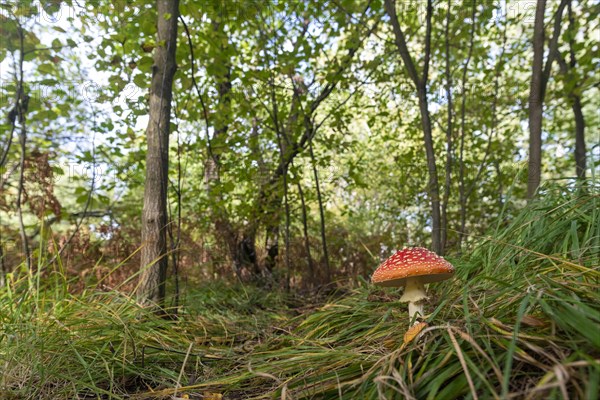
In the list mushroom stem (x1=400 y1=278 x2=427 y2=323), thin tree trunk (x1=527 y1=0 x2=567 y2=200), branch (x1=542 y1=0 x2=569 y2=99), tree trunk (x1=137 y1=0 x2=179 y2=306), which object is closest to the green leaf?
tree trunk (x1=137 y1=0 x2=179 y2=306)

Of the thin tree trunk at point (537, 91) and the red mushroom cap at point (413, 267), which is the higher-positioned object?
the thin tree trunk at point (537, 91)

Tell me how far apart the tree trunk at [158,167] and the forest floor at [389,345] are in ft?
0.82

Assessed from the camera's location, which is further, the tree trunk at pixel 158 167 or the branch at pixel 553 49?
the branch at pixel 553 49

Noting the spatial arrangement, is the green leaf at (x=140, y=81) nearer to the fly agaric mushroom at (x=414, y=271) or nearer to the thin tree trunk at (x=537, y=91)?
the fly agaric mushroom at (x=414, y=271)

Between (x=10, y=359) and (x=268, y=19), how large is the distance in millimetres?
3934

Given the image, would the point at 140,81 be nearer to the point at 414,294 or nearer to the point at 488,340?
the point at 414,294

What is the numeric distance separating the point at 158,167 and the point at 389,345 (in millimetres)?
1872

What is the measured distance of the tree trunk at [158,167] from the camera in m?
2.38

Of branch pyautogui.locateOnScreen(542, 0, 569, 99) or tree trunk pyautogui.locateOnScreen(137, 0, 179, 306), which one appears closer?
tree trunk pyautogui.locateOnScreen(137, 0, 179, 306)

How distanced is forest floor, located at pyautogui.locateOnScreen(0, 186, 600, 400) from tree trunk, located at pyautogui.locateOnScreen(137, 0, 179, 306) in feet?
0.82

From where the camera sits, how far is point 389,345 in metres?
1.39

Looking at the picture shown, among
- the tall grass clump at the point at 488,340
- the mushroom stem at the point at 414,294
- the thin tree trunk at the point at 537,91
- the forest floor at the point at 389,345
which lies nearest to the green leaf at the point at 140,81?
the forest floor at the point at 389,345

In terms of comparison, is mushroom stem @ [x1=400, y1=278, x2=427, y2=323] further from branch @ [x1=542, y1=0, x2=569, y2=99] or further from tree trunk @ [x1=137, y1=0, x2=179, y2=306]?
branch @ [x1=542, y1=0, x2=569, y2=99]

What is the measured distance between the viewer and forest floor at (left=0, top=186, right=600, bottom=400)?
0.94 metres
